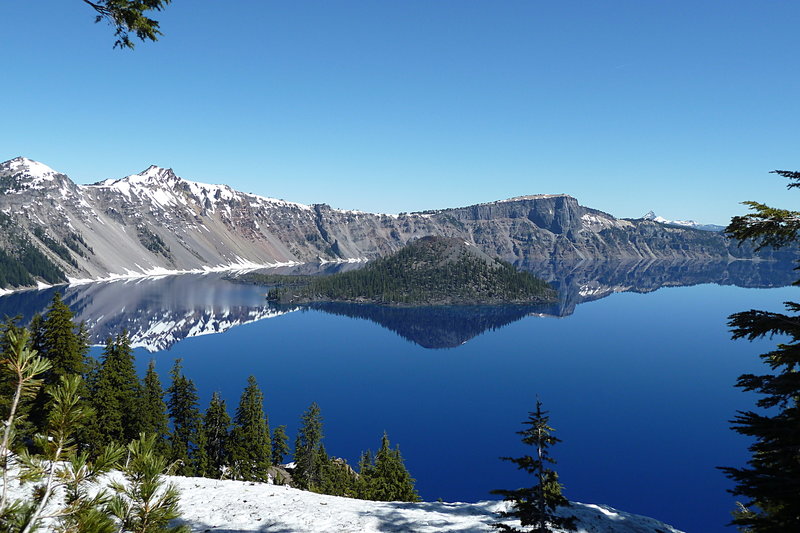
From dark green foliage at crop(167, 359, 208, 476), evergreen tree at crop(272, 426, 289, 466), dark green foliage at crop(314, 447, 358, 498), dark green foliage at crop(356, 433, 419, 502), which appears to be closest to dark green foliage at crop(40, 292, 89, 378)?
dark green foliage at crop(167, 359, 208, 476)

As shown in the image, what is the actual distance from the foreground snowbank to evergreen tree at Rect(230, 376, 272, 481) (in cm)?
2739

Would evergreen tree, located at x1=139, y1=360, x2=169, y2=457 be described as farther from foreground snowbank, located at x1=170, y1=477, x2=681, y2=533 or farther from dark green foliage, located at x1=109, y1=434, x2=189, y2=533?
dark green foliage, located at x1=109, y1=434, x2=189, y2=533

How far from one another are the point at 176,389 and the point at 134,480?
49.8m

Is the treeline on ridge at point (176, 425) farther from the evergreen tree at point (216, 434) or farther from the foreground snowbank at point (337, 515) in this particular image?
the foreground snowbank at point (337, 515)

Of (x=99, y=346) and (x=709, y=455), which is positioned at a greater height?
(x=99, y=346)

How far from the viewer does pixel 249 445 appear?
5369 cm

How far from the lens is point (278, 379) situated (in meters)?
117

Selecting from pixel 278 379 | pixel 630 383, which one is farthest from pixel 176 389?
pixel 630 383

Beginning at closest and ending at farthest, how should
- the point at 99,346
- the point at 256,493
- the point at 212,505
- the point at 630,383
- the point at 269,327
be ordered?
the point at 212,505 < the point at 256,493 < the point at 630,383 < the point at 99,346 < the point at 269,327

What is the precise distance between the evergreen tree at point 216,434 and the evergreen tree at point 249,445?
1.52 metres

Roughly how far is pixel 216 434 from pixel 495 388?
74.0 m

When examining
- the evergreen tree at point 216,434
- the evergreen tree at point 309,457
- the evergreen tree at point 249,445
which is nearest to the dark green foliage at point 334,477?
the evergreen tree at point 309,457

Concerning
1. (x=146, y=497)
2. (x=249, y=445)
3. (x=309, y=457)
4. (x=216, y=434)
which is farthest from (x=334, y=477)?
(x=146, y=497)

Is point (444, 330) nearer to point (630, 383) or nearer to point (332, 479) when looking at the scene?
point (630, 383)
